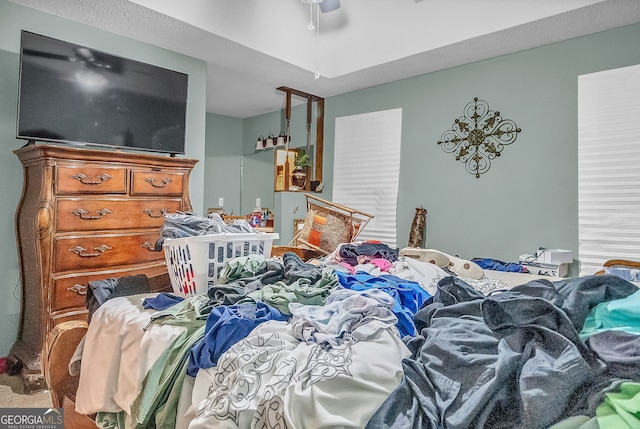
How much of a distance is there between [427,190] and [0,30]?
3700mm

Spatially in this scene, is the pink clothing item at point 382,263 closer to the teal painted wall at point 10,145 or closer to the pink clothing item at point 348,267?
the pink clothing item at point 348,267

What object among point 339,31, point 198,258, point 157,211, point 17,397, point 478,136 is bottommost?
point 17,397

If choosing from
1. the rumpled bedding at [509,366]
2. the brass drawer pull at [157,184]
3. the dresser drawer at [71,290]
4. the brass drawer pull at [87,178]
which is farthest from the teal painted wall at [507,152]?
the dresser drawer at [71,290]

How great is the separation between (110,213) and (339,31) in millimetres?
2813

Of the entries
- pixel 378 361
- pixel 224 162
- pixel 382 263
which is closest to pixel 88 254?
pixel 382 263

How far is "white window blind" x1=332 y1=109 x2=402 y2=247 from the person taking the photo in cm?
432

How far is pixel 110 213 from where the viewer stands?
2.62 m

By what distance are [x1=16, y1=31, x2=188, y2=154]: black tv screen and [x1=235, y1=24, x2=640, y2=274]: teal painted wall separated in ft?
7.49

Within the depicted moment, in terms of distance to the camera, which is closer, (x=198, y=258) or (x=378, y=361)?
(x=378, y=361)

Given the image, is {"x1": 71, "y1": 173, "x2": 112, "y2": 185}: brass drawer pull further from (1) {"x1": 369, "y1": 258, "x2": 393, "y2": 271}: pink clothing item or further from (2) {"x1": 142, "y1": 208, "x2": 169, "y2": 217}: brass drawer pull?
(1) {"x1": 369, "y1": 258, "x2": 393, "y2": 271}: pink clothing item

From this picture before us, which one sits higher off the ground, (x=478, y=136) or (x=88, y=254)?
(x=478, y=136)

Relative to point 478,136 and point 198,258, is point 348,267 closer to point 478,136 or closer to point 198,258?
point 198,258

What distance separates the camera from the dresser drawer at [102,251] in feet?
7.89

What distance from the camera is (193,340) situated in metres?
1.13
